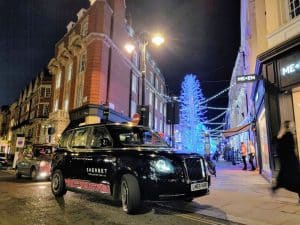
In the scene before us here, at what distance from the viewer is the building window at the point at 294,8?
1009 cm

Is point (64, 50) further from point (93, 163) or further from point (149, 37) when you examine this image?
point (93, 163)

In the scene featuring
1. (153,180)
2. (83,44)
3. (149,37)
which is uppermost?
(83,44)

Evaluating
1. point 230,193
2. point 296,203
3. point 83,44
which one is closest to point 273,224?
point 296,203

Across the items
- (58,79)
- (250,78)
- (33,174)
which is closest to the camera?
(250,78)

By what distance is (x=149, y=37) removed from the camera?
508 inches

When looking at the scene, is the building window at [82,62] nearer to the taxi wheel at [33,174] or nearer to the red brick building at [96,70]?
the red brick building at [96,70]

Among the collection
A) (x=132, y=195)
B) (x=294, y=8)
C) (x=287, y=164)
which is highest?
(x=294, y=8)

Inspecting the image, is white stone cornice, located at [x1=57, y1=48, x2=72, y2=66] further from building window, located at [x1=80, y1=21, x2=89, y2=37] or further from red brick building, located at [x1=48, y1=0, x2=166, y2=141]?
building window, located at [x1=80, y1=21, x2=89, y2=37]

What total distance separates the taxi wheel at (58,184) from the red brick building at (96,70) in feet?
51.0

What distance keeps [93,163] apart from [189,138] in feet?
126

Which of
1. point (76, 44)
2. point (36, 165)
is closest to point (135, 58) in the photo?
point (76, 44)

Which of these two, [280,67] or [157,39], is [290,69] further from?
[157,39]

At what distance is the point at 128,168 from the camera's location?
6.16m

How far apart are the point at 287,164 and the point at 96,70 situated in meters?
21.2
